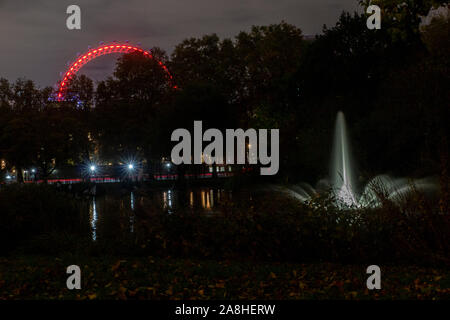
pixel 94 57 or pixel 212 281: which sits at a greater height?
pixel 94 57

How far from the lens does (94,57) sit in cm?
7731

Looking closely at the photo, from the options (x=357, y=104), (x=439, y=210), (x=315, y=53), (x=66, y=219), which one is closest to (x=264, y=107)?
(x=315, y=53)

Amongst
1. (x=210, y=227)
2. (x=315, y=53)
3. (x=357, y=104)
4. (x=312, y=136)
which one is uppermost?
(x=315, y=53)

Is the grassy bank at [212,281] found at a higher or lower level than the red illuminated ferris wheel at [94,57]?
lower

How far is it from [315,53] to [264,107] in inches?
421

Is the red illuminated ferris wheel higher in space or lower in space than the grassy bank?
higher

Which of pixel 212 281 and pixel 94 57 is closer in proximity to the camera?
pixel 212 281

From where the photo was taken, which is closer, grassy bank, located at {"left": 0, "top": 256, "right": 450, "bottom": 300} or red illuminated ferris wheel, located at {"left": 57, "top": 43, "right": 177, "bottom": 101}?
grassy bank, located at {"left": 0, "top": 256, "right": 450, "bottom": 300}

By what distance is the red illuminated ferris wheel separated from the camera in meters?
72.7

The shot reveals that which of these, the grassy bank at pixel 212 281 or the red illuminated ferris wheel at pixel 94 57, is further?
the red illuminated ferris wheel at pixel 94 57

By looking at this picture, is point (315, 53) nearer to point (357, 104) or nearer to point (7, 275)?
point (357, 104)

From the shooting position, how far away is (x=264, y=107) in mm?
51438

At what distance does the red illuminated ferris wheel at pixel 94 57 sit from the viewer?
7274 cm

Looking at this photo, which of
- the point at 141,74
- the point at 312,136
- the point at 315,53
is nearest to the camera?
the point at 312,136
